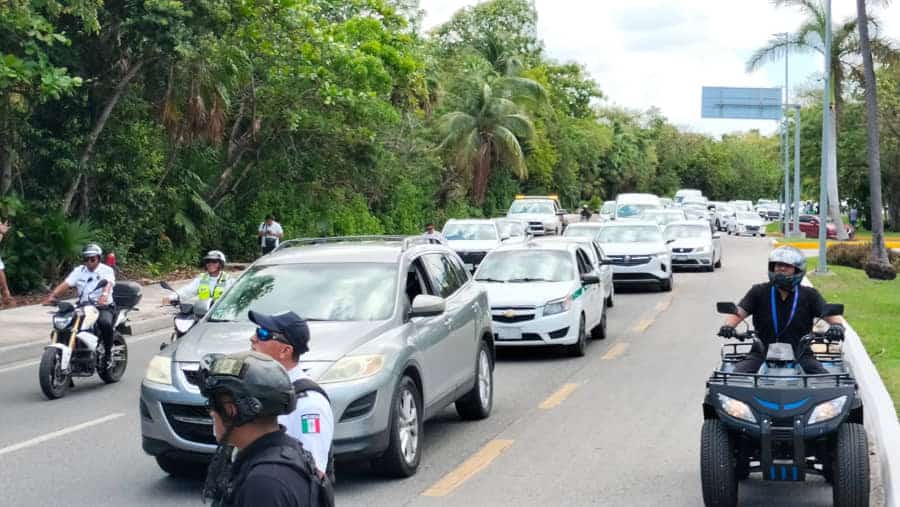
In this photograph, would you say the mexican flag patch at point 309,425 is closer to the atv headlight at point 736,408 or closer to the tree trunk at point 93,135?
the atv headlight at point 736,408

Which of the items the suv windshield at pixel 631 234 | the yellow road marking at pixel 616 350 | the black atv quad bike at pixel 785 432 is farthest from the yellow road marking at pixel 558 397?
the suv windshield at pixel 631 234

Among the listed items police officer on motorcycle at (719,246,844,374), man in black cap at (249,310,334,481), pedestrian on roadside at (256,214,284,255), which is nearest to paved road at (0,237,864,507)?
police officer on motorcycle at (719,246,844,374)

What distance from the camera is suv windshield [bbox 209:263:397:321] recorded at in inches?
370

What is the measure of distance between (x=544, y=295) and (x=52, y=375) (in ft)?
21.0

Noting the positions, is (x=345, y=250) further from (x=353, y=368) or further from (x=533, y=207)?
(x=533, y=207)

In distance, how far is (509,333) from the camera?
1577cm

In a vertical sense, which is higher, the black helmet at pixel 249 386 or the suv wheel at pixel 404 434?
the black helmet at pixel 249 386

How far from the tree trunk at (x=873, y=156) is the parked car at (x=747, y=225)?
113 ft

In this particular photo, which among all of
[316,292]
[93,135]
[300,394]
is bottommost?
[316,292]

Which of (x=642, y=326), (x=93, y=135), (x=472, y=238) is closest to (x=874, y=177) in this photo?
(x=472, y=238)

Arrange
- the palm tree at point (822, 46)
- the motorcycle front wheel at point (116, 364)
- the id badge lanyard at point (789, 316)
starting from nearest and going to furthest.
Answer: the id badge lanyard at point (789, 316)
the motorcycle front wheel at point (116, 364)
the palm tree at point (822, 46)

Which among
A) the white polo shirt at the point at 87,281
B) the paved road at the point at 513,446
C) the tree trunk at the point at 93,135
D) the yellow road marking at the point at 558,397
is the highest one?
the tree trunk at the point at 93,135

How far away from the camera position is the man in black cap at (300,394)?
451cm

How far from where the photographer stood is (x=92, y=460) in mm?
9633
